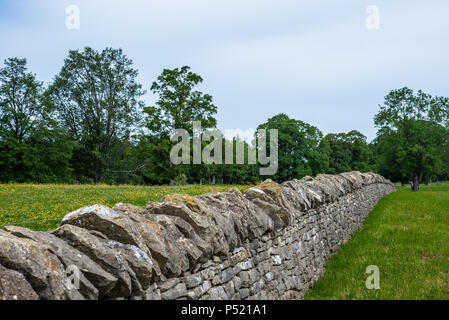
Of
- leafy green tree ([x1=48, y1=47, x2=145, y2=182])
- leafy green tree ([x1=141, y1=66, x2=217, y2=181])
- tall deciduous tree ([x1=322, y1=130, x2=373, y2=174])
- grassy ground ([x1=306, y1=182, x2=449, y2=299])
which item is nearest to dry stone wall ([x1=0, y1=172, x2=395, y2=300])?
grassy ground ([x1=306, y1=182, x2=449, y2=299])

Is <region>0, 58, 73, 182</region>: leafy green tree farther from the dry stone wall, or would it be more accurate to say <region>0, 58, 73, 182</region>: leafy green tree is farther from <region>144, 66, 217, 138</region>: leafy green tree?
the dry stone wall

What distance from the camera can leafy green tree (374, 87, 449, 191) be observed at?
1390 inches

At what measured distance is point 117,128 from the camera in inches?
1417

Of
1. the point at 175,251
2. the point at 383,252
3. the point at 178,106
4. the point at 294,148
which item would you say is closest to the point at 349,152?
the point at 294,148

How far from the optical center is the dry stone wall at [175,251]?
2082 millimetres

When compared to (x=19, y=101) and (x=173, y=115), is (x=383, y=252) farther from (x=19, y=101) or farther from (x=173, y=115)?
(x=19, y=101)

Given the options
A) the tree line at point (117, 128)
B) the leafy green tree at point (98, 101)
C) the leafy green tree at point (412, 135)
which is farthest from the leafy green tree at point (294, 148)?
the leafy green tree at point (98, 101)

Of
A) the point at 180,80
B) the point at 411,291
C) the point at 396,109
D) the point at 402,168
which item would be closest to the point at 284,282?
the point at 411,291

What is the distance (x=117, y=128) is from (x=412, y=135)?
3147 cm

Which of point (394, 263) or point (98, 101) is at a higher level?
point (98, 101)

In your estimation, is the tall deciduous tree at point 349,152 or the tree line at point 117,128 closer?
the tree line at point 117,128

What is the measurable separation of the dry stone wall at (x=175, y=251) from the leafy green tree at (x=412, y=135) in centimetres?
3387

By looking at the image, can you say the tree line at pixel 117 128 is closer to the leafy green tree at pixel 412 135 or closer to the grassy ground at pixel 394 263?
the leafy green tree at pixel 412 135

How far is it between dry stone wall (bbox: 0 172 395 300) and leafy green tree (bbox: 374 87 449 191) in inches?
1333
